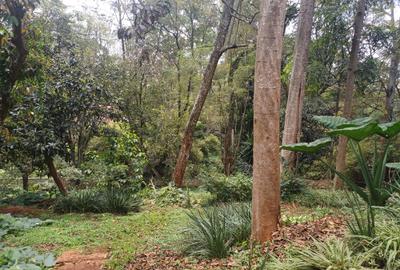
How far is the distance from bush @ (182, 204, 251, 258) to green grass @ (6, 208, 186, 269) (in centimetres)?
73

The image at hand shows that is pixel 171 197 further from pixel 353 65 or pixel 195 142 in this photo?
pixel 353 65

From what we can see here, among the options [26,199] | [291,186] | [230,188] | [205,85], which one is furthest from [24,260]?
[205,85]

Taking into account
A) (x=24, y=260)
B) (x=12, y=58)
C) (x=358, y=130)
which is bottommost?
(x=24, y=260)

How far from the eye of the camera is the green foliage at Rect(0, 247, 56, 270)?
139 inches

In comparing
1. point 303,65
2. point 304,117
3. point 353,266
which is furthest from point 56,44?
point 304,117

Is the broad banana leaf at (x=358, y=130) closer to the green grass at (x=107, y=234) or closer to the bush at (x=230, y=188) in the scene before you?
the green grass at (x=107, y=234)

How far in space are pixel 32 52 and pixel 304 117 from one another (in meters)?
10.9

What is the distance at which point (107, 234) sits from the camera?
5.49 m

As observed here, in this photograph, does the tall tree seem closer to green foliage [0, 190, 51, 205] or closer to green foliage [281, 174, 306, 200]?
green foliage [0, 190, 51, 205]

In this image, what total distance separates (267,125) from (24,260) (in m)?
3.08

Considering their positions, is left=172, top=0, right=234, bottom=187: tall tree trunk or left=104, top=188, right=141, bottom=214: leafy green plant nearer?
left=104, top=188, right=141, bottom=214: leafy green plant

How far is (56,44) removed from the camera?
7.79 m

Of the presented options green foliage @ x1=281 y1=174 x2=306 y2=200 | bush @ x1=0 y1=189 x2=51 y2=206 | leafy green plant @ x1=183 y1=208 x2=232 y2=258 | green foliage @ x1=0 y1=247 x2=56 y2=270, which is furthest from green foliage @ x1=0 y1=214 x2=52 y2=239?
green foliage @ x1=281 y1=174 x2=306 y2=200

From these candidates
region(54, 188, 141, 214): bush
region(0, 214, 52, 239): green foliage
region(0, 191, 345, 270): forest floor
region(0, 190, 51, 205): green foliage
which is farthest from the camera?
region(0, 190, 51, 205): green foliage
